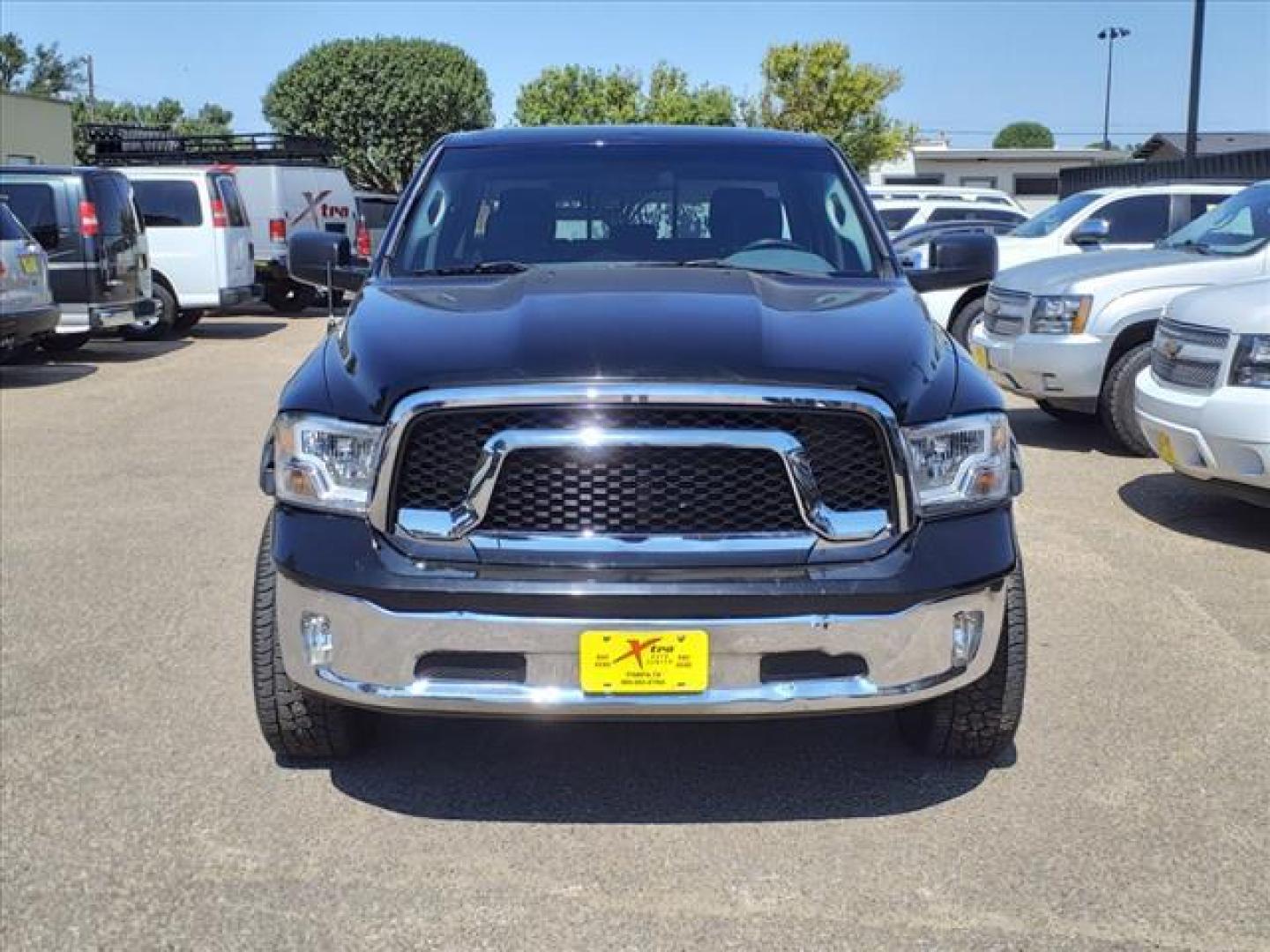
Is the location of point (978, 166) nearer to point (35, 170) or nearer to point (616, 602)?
point (35, 170)

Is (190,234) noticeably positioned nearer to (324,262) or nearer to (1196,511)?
(324,262)

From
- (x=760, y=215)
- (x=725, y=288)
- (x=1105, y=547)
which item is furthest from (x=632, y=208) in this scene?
(x=1105, y=547)

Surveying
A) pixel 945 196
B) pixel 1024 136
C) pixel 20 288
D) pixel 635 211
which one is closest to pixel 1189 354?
pixel 635 211

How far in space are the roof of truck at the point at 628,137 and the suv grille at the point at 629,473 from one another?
2109mm

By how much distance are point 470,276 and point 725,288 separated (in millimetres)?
845

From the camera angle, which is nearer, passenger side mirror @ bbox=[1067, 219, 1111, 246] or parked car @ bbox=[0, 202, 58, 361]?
passenger side mirror @ bbox=[1067, 219, 1111, 246]

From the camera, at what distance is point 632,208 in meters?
4.77

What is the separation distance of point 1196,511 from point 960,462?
4448mm

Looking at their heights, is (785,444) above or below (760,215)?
below

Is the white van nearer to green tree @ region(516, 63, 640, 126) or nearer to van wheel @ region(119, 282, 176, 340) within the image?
van wheel @ region(119, 282, 176, 340)

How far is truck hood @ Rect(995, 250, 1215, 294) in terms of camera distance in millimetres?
8758

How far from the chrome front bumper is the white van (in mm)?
17792

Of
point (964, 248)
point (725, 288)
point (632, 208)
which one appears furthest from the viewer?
point (964, 248)

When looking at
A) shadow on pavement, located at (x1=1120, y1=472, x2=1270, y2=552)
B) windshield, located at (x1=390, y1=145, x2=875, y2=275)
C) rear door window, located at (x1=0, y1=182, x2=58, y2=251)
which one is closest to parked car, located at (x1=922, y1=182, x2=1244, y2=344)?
shadow on pavement, located at (x1=1120, y1=472, x2=1270, y2=552)
